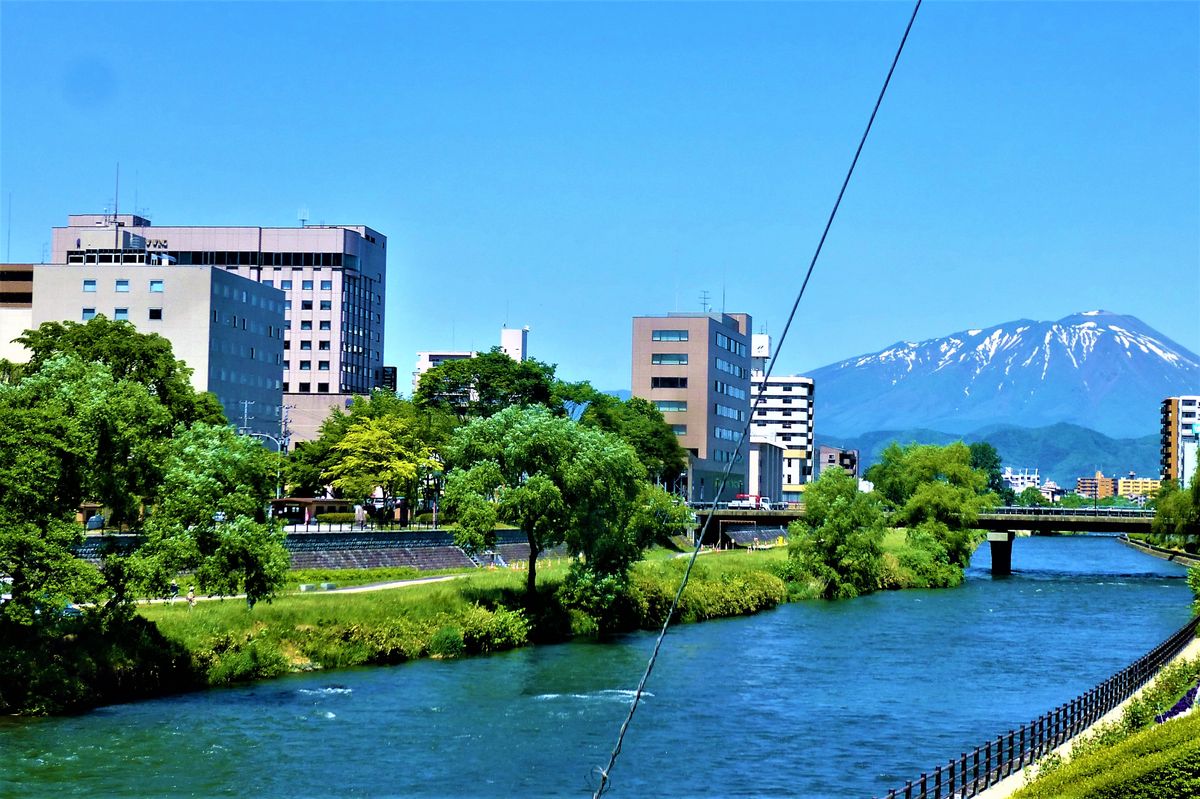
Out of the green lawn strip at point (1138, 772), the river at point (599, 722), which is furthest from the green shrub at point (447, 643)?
the green lawn strip at point (1138, 772)

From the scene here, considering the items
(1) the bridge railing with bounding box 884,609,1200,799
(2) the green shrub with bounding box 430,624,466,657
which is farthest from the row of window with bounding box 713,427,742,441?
(1) the bridge railing with bounding box 884,609,1200,799

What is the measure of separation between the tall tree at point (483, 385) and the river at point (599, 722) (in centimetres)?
6641

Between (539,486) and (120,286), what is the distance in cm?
7827

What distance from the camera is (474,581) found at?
73625mm

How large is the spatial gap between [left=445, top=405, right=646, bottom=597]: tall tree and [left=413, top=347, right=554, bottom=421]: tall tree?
65694mm

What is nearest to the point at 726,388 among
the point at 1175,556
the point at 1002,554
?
the point at 1175,556

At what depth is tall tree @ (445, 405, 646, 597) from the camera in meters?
68.9

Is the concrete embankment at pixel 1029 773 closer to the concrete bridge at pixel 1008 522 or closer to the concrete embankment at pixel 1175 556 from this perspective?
the concrete bridge at pixel 1008 522

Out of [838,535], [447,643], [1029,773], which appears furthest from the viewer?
[838,535]

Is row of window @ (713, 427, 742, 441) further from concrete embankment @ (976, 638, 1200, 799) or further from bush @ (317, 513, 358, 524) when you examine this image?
concrete embankment @ (976, 638, 1200, 799)

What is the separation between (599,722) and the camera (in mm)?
46938

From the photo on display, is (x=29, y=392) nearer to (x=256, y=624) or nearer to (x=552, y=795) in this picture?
(x=256, y=624)

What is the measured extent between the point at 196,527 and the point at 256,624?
711 centimetres

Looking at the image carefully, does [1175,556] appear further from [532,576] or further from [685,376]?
[532,576]
